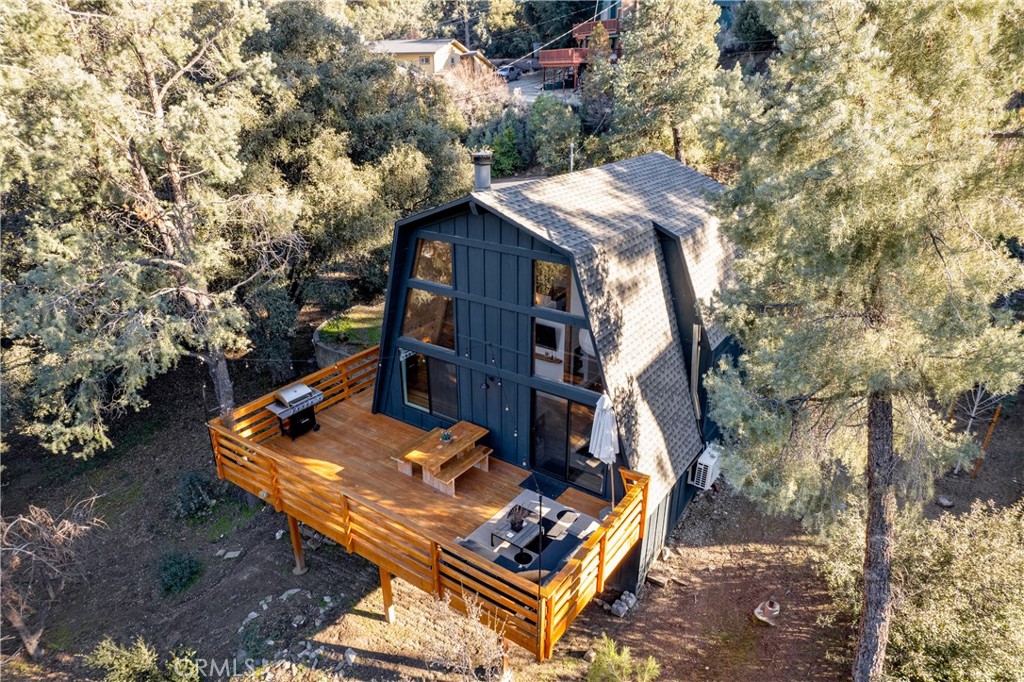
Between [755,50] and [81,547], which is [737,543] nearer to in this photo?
[81,547]

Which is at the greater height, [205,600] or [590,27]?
[590,27]

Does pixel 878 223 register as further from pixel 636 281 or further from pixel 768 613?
pixel 768 613

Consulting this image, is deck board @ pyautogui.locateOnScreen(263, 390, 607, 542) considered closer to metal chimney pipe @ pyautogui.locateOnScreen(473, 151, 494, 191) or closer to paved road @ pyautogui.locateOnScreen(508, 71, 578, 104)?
metal chimney pipe @ pyautogui.locateOnScreen(473, 151, 494, 191)

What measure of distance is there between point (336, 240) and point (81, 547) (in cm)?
875

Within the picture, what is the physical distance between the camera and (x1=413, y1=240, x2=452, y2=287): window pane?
33.0 feet

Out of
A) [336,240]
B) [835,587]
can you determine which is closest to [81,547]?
[336,240]

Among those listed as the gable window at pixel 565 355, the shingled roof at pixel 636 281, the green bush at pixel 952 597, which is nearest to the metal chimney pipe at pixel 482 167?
the shingled roof at pixel 636 281

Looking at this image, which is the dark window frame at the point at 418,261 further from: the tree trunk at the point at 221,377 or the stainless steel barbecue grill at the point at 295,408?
the tree trunk at the point at 221,377

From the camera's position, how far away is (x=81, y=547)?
11164 millimetres

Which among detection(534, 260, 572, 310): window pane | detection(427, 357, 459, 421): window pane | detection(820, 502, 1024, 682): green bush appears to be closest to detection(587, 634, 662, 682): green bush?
detection(820, 502, 1024, 682): green bush

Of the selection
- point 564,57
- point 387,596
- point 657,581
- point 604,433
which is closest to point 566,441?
point 604,433

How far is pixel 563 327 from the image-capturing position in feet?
29.8

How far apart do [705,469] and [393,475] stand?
5.53 metres

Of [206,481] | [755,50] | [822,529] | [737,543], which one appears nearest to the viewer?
[822,529]
